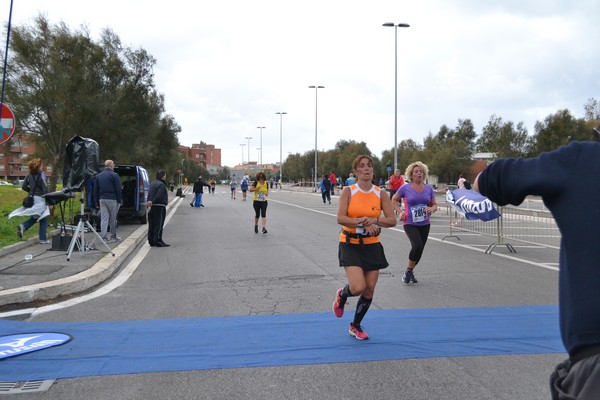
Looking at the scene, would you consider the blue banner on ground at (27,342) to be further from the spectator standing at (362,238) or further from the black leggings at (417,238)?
the black leggings at (417,238)

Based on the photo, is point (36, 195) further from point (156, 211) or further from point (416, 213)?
point (416, 213)

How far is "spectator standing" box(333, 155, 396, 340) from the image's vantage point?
513 cm

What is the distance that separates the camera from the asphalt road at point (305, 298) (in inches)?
159

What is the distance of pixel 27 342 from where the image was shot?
5.12 metres

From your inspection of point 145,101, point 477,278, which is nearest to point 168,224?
point 145,101

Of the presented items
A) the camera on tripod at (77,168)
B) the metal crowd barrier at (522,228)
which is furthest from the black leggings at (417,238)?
the camera on tripod at (77,168)

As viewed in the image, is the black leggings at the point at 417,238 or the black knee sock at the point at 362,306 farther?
the black leggings at the point at 417,238

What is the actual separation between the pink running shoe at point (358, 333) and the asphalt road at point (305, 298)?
205 millimetres

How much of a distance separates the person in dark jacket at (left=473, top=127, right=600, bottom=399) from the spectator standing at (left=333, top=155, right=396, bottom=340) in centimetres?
305

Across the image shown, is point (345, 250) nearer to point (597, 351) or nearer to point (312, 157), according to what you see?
point (597, 351)

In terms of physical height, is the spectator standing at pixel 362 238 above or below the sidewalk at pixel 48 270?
above

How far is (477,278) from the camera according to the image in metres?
8.48

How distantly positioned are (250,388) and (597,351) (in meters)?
2.75

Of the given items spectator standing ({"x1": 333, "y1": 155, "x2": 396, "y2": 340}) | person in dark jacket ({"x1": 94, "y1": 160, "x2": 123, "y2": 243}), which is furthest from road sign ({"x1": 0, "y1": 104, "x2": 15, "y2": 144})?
spectator standing ({"x1": 333, "y1": 155, "x2": 396, "y2": 340})
